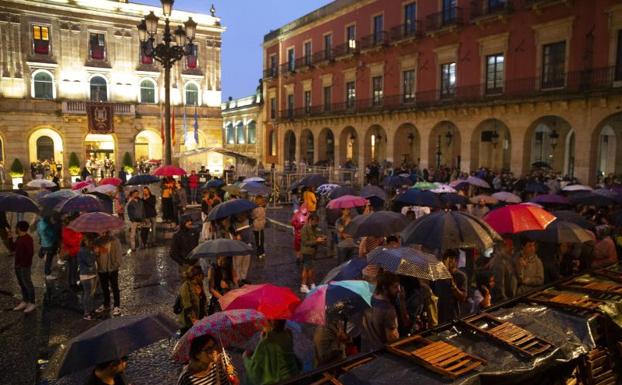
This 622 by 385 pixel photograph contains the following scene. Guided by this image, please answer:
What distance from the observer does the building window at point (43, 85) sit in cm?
3176

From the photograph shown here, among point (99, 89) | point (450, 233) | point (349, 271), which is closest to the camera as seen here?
point (349, 271)

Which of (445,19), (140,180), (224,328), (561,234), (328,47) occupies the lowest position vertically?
(224,328)

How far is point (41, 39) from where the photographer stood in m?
31.4

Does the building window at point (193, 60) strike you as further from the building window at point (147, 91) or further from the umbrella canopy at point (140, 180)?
the umbrella canopy at point (140, 180)

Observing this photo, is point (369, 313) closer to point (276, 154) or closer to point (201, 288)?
point (201, 288)

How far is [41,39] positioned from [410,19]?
24.5 m

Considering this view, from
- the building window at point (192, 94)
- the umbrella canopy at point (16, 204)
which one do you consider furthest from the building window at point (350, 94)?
the umbrella canopy at point (16, 204)

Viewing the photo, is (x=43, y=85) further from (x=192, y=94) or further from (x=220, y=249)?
(x=220, y=249)

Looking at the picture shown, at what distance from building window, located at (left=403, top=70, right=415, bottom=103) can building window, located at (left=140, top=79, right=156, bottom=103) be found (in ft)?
65.1

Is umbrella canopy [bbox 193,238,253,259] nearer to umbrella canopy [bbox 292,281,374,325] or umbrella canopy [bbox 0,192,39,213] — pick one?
umbrella canopy [bbox 292,281,374,325]

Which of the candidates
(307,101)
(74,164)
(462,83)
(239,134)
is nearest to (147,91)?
(74,164)

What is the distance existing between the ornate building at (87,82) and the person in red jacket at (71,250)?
25.4 metres

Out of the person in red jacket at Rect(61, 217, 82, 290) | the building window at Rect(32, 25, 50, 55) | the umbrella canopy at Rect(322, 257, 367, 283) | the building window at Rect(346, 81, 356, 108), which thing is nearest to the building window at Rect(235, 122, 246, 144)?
the building window at Rect(346, 81, 356, 108)

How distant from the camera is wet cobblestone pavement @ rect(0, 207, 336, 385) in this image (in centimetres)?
550
